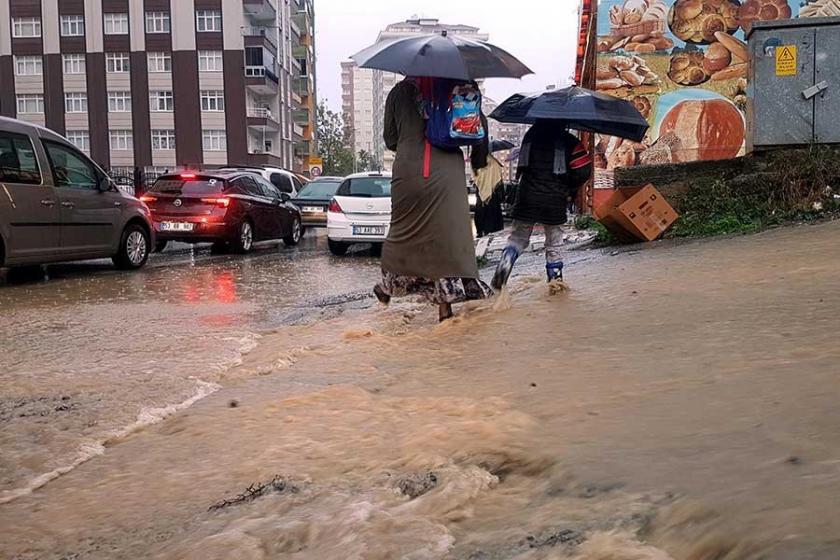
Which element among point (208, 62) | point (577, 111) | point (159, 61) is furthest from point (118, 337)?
point (159, 61)

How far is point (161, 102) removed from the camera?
56031 millimetres

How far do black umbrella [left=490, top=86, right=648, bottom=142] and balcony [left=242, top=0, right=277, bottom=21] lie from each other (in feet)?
178

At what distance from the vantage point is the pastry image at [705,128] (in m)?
20.3

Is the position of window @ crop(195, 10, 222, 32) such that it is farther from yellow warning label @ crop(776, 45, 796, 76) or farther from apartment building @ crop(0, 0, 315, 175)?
yellow warning label @ crop(776, 45, 796, 76)

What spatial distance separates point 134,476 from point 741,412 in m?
2.17

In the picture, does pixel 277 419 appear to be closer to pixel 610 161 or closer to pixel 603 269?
pixel 603 269

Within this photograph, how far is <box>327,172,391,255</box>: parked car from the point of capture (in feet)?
42.9

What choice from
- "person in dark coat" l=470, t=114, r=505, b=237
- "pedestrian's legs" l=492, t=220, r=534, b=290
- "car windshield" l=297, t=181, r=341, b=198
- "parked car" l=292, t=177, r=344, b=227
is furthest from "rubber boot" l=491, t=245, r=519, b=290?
"car windshield" l=297, t=181, r=341, b=198

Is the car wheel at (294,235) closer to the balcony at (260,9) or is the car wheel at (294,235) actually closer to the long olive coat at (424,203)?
the long olive coat at (424,203)

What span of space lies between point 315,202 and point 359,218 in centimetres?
634

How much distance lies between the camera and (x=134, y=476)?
9.64ft

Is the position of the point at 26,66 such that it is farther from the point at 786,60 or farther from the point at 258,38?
the point at 786,60

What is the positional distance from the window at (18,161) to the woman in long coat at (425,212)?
561 cm

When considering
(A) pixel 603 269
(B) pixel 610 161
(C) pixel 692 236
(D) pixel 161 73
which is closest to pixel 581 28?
(B) pixel 610 161
